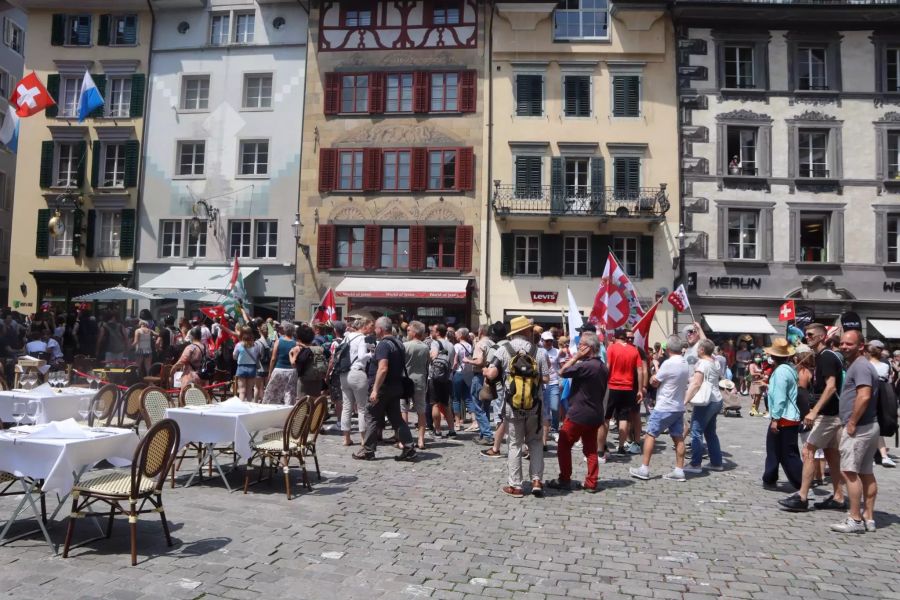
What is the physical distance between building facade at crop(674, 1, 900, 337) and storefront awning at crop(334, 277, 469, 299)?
8360 mm

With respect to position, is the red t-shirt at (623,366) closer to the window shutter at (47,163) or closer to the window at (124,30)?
the window shutter at (47,163)

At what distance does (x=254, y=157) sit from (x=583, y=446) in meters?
21.9

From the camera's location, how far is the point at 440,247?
25.2 m

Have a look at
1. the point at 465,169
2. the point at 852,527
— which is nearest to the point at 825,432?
the point at 852,527

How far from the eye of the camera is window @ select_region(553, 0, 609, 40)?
993 inches

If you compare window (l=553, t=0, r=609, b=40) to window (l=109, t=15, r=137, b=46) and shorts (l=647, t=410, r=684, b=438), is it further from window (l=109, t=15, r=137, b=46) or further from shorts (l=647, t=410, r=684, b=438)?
shorts (l=647, t=410, r=684, b=438)

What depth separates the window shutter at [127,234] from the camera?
2603 cm

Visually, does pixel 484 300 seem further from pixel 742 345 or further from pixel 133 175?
pixel 133 175

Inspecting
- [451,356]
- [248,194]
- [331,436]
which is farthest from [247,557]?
[248,194]

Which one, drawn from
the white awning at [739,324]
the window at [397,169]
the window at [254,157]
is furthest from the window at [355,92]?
the white awning at [739,324]

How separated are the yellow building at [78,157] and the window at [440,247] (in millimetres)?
11378

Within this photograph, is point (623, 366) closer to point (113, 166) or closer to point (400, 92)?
point (400, 92)

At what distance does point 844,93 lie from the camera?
24594 mm

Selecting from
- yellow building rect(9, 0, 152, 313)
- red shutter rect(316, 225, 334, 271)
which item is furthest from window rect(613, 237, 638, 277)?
yellow building rect(9, 0, 152, 313)
